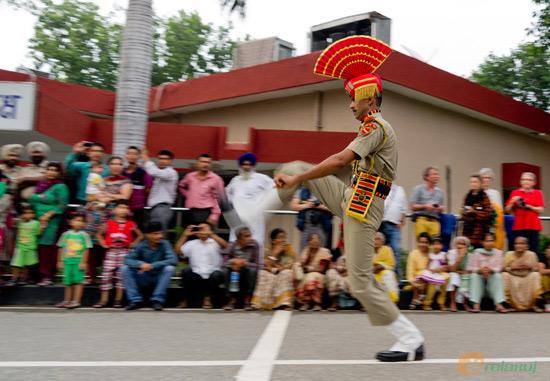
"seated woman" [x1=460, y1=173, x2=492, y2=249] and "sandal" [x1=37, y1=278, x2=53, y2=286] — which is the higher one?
"seated woman" [x1=460, y1=173, x2=492, y2=249]

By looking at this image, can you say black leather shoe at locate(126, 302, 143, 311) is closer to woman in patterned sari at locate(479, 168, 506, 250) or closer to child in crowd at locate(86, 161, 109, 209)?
child in crowd at locate(86, 161, 109, 209)

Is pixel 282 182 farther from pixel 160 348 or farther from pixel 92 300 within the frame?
pixel 92 300

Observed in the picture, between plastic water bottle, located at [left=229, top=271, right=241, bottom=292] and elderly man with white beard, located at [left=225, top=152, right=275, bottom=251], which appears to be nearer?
plastic water bottle, located at [left=229, top=271, right=241, bottom=292]

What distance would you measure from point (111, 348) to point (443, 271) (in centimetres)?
485

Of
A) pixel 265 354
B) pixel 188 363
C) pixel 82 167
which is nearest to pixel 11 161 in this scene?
pixel 82 167

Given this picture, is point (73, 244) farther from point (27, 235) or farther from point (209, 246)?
point (209, 246)

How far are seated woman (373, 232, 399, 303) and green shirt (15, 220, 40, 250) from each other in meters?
4.51

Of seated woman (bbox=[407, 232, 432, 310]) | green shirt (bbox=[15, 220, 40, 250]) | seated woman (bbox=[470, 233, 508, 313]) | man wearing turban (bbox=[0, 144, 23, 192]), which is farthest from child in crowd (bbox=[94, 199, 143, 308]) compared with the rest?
seated woman (bbox=[470, 233, 508, 313])

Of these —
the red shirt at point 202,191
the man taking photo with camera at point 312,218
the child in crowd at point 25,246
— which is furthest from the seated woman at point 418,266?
the child in crowd at point 25,246

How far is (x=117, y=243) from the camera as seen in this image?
7.41 meters

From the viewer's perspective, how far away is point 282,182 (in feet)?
14.1

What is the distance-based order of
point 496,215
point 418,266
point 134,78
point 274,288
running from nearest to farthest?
point 274,288 → point 418,266 → point 496,215 → point 134,78

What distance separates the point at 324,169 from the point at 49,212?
15.8 feet

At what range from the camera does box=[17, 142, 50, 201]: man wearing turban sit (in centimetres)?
780
